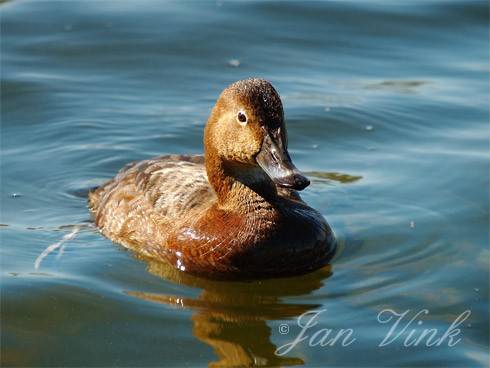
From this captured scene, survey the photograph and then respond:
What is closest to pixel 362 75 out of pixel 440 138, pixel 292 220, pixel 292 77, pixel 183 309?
pixel 292 77

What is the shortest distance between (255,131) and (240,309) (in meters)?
1.32

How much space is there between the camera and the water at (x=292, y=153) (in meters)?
7.83

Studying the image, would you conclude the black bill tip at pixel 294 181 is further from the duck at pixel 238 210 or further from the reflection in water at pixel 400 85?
the reflection in water at pixel 400 85

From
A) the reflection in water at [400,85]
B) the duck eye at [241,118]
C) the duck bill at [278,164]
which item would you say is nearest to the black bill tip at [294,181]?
the duck bill at [278,164]

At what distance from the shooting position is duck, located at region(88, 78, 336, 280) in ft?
27.0

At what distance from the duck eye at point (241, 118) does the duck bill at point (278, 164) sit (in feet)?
0.70

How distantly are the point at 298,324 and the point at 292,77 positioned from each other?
5.89 m

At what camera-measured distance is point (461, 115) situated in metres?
12.2

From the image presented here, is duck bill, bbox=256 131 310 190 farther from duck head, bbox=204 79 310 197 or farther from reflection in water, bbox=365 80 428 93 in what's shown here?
reflection in water, bbox=365 80 428 93

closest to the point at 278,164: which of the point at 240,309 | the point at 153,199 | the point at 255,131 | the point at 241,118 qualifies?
the point at 255,131

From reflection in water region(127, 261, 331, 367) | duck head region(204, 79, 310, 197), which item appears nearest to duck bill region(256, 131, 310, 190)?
duck head region(204, 79, 310, 197)

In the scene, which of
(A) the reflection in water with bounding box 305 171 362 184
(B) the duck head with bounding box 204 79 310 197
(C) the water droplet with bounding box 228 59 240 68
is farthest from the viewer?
(C) the water droplet with bounding box 228 59 240 68

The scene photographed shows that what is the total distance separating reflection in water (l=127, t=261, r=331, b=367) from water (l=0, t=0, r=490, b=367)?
0.02 m

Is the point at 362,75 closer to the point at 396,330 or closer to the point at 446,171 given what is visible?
the point at 446,171
